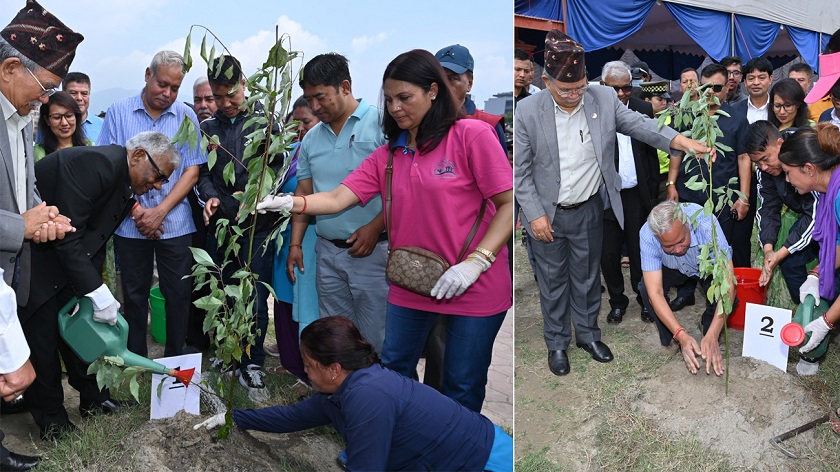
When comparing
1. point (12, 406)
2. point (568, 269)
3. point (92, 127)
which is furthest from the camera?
point (92, 127)

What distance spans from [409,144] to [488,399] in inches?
60.6

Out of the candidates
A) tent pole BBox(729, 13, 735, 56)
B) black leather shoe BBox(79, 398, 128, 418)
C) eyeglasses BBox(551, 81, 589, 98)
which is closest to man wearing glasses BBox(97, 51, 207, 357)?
black leather shoe BBox(79, 398, 128, 418)

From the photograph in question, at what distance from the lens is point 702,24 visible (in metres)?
7.85

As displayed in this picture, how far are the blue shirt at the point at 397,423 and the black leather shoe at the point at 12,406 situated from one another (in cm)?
127

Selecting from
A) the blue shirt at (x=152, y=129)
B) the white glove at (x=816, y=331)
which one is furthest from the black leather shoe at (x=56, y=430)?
the white glove at (x=816, y=331)

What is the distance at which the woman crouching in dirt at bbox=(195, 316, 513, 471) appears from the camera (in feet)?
6.49

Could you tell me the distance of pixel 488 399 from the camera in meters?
3.40

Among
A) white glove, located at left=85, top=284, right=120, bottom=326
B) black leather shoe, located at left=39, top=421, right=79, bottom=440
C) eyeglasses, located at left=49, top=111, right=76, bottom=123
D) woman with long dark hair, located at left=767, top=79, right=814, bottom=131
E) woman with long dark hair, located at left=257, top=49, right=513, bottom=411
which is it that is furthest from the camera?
woman with long dark hair, located at left=767, top=79, right=814, bottom=131

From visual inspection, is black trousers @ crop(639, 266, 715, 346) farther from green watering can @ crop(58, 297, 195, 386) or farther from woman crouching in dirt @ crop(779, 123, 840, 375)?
green watering can @ crop(58, 297, 195, 386)

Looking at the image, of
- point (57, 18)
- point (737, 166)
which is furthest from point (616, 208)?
point (57, 18)

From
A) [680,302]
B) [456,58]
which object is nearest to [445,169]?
[456,58]

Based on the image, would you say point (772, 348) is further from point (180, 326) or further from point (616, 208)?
point (180, 326)

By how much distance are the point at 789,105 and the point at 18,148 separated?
371 cm

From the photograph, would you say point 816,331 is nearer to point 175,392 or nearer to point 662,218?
point 662,218
